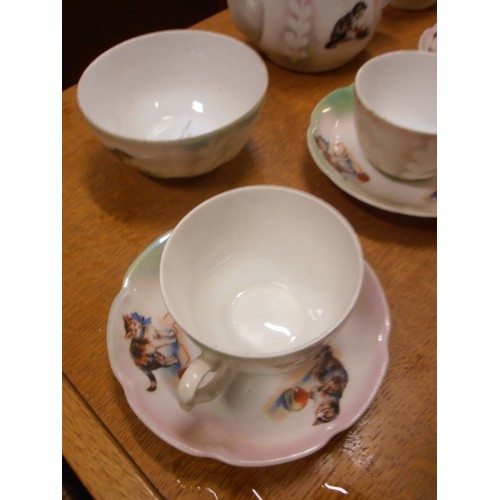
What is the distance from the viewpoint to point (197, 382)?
1.11 feet

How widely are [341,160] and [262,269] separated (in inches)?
6.6

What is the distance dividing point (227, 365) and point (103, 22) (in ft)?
3.38

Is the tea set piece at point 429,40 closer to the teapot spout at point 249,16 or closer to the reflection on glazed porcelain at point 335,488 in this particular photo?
the teapot spout at point 249,16

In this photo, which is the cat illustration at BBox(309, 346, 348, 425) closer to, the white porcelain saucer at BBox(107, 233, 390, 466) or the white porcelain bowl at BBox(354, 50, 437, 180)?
the white porcelain saucer at BBox(107, 233, 390, 466)

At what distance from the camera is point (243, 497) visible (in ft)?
1.20

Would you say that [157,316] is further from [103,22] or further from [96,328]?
[103,22]

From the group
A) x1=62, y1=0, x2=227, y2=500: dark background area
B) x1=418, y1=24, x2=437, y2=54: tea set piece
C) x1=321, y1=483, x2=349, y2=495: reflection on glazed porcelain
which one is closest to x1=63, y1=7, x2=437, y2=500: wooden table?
x1=321, y1=483, x2=349, y2=495: reflection on glazed porcelain

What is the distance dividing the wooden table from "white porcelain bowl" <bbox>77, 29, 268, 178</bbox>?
0.05 meters

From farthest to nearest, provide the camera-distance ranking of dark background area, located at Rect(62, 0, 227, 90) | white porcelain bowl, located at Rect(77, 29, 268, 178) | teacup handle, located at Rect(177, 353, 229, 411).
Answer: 1. dark background area, located at Rect(62, 0, 227, 90)
2. white porcelain bowl, located at Rect(77, 29, 268, 178)
3. teacup handle, located at Rect(177, 353, 229, 411)

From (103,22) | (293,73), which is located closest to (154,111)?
(293,73)

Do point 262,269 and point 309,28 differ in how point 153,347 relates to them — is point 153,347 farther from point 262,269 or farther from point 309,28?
point 309,28

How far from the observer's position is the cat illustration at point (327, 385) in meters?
0.37

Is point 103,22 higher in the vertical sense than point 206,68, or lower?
lower

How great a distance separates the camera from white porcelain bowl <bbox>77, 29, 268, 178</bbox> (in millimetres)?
589
